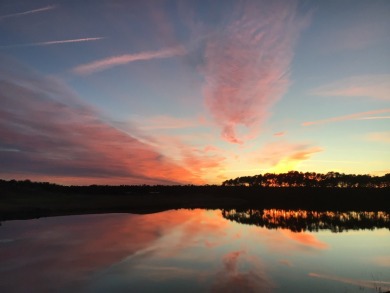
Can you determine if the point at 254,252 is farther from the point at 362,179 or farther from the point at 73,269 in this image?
the point at 362,179

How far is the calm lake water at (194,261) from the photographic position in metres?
17.0

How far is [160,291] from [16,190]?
80549 millimetres

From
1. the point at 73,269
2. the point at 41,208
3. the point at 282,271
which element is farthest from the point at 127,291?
the point at 41,208

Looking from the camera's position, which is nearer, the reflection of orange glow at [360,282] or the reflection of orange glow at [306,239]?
the reflection of orange glow at [360,282]

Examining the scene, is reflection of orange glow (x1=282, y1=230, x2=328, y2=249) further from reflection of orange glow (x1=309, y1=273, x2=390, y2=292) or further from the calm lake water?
reflection of orange glow (x1=309, y1=273, x2=390, y2=292)

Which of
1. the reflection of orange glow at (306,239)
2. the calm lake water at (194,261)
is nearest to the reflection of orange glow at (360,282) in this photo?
the calm lake water at (194,261)

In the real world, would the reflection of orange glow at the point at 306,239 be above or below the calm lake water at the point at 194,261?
above

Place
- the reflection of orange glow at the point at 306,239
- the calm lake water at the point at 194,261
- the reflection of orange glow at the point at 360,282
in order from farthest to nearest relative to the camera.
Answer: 1. the reflection of orange glow at the point at 306,239
2. the calm lake water at the point at 194,261
3. the reflection of orange glow at the point at 360,282

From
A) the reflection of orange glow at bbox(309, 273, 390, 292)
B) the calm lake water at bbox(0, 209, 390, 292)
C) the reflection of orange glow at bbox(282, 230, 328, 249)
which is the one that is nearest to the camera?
the reflection of orange glow at bbox(309, 273, 390, 292)

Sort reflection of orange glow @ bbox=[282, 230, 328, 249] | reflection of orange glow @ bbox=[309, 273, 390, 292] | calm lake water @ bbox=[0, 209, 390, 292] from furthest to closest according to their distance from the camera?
reflection of orange glow @ bbox=[282, 230, 328, 249], calm lake water @ bbox=[0, 209, 390, 292], reflection of orange glow @ bbox=[309, 273, 390, 292]

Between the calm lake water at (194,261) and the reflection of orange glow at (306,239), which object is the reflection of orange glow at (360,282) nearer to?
the calm lake water at (194,261)

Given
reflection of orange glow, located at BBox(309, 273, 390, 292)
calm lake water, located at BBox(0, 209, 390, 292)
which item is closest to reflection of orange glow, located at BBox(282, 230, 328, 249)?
calm lake water, located at BBox(0, 209, 390, 292)

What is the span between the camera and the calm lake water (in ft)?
55.7

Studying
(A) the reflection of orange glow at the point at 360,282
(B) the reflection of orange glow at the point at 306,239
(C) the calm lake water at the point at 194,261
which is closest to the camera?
(A) the reflection of orange glow at the point at 360,282
